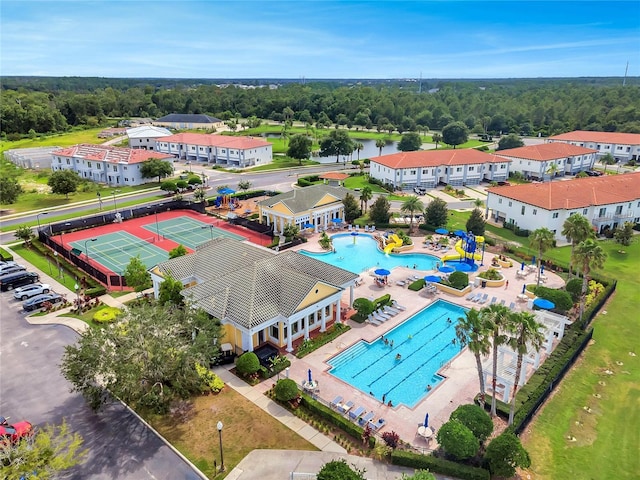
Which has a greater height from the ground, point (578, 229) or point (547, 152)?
point (547, 152)

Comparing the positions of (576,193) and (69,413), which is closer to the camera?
(69,413)

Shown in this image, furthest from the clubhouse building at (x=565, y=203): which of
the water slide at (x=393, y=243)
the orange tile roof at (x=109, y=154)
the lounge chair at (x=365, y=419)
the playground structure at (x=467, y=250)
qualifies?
the orange tile roof at (x=109, y=154)

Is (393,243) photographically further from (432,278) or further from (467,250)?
(432,278)

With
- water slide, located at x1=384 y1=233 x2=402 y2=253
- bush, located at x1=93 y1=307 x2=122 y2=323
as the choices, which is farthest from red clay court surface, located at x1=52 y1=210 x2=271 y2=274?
bush, located at x1=93 y1=307 x2=122 y2=323

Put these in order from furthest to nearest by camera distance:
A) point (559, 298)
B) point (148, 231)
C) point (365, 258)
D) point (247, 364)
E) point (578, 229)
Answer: point (148, 231), point (365, 258), point (578, 229), point (559, 298), point (247, 364)

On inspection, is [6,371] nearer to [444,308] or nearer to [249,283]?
[249,283]

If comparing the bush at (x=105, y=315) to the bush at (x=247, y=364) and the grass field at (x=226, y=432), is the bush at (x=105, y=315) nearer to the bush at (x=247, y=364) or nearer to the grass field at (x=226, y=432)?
the bush at (x=247, y=364)

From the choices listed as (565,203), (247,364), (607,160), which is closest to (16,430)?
(247,364)
